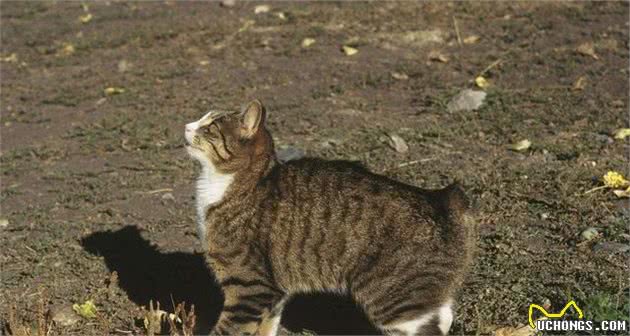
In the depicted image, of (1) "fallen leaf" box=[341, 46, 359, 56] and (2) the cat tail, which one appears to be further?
(1) "fallen leaf" box=[341, 46, 359, 56]

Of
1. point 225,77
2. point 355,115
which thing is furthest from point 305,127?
point 225,77

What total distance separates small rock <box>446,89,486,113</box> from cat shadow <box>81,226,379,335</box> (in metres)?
3.59

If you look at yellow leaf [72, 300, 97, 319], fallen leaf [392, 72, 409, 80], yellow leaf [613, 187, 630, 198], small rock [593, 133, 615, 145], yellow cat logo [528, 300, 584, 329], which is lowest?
fallen leaf [392, 72, 409, 80]

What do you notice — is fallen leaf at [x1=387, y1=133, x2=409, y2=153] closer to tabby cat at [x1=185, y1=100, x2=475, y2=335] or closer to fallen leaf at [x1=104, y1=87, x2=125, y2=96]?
tabby cat at [x1=185, y1=100, x2=475, y2=335]

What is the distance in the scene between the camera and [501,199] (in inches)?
267

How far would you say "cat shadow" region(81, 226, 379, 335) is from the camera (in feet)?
18.3

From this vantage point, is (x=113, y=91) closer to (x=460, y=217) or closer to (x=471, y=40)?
(x=471, y=40)

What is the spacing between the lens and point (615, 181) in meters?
6.64

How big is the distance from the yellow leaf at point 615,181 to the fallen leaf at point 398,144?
1925mm

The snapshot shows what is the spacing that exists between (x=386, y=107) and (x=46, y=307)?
4550 millimetres

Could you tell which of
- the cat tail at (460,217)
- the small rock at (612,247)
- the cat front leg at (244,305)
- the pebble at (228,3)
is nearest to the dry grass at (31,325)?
the cat front leg at (244,305)

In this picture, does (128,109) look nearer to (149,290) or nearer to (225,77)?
(225,77)

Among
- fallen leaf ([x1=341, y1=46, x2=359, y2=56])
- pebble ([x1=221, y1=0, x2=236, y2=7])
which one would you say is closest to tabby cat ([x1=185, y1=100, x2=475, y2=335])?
fallen leaf ([x1=341, y1=46, x2=359, y2=56])

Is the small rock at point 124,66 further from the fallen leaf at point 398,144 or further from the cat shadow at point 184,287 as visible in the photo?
the cat shadow at point 184,287
